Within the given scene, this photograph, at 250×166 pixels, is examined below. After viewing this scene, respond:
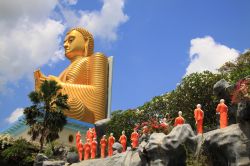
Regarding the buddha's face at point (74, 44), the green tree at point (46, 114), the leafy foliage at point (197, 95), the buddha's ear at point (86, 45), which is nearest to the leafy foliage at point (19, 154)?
the green tree at point (46, 114)

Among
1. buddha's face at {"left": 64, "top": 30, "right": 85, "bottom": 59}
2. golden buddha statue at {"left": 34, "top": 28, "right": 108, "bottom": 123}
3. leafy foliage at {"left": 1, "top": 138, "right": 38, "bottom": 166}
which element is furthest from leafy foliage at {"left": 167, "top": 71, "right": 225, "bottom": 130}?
buddha's face at {"left": 64, "top": 30, "right": 85, "bottom": 59}

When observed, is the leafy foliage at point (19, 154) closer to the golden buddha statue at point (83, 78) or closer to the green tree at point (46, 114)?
the green tree at point (46, 114)

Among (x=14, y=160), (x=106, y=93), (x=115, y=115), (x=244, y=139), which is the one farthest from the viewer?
(x=106, y=93)

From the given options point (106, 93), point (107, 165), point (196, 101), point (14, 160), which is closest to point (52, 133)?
point (14, 160)

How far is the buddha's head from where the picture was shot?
47.4 meters

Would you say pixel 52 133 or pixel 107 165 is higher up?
pixel 52 133

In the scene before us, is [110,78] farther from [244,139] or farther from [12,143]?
[244,139]

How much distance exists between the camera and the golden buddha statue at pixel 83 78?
4241cm

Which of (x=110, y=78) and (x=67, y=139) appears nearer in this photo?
(x=67, y=139)

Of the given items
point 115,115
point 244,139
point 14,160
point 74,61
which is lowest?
point 244,139

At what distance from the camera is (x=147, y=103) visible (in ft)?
111

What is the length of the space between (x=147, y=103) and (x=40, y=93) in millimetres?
9267

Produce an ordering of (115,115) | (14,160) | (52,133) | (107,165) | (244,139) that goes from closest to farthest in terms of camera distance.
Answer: (244,139) < (107,165) < (52,133) < (14,160) < (115,115)

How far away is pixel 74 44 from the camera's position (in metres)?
47.3
